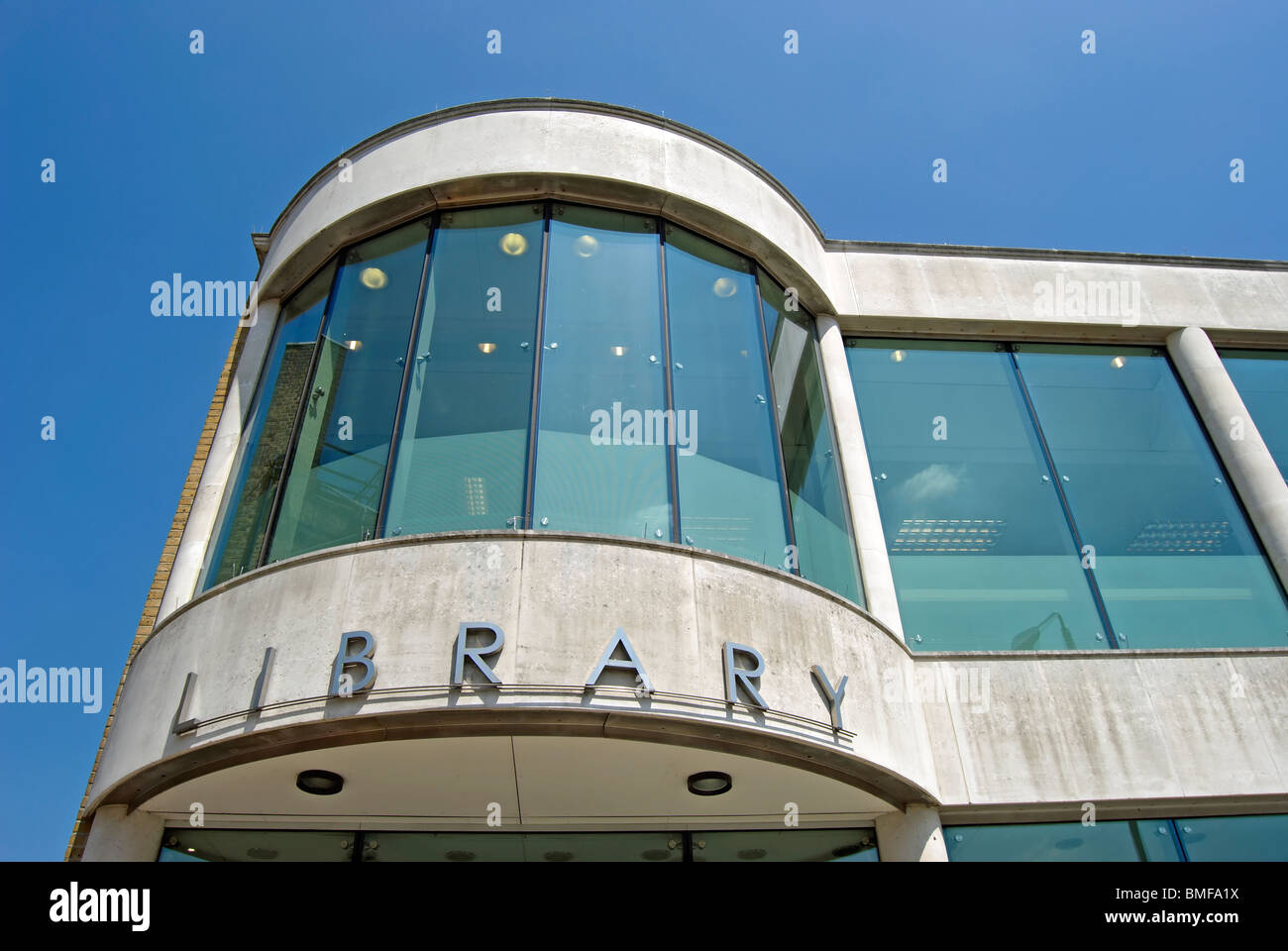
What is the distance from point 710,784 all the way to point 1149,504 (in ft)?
21.9

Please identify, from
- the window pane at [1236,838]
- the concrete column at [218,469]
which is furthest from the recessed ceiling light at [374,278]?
the window pane at [1236,838]

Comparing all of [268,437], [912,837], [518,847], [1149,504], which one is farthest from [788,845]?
[268,437]

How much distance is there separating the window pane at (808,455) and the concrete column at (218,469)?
5833 mm

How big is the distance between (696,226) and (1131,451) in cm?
605

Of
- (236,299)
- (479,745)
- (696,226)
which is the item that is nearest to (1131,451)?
(696,226)

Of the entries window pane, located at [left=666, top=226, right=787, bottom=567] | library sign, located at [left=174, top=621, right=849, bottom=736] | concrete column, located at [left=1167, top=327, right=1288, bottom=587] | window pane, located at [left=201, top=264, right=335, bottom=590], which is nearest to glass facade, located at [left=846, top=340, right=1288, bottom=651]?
concrete column, located at [left=1167, top=327, right=1288, bottom=587]

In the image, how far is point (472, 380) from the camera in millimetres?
9328

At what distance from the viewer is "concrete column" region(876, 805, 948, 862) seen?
A: 863cm

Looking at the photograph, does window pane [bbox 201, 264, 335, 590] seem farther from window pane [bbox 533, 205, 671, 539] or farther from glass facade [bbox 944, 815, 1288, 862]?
glass facade [bbox 944, 815, 1288, 862]

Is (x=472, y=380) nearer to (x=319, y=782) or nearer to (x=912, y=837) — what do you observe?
(x=319, y=782)

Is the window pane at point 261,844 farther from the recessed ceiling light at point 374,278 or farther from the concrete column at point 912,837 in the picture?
the recessed ceiling light at point 374,278

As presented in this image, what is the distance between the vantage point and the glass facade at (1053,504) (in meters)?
10.4

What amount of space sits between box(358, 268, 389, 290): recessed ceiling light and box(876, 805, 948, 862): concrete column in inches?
290

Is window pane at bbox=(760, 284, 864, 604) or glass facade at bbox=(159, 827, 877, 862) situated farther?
window pane at bbox=(760, 284, 864, 604)
